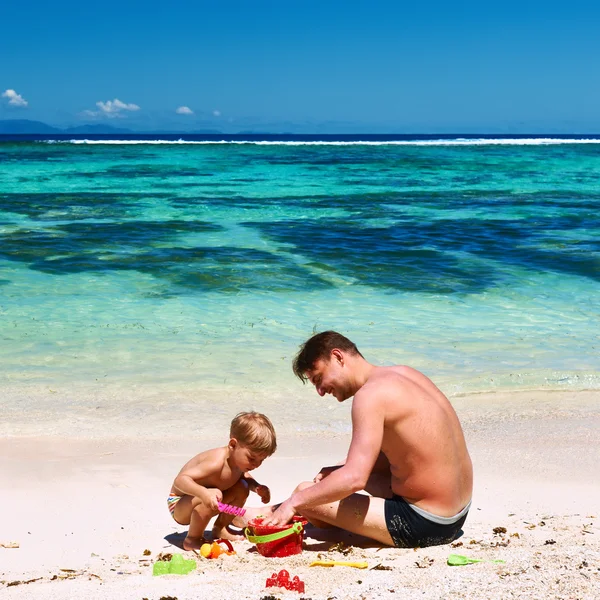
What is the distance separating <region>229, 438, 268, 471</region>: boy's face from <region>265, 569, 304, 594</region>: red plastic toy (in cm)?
73

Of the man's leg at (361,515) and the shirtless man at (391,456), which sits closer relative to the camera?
the shirtless man at (391,456)

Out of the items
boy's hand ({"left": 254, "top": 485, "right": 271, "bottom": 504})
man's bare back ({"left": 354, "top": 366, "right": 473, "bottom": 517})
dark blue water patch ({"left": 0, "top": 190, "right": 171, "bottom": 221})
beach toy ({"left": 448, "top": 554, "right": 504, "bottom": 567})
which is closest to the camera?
beach toy ({"left": 448, "top": 554, "right": 504, "bottom": 567})

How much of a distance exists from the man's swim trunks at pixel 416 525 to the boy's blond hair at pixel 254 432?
64cm

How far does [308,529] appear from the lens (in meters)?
4.27

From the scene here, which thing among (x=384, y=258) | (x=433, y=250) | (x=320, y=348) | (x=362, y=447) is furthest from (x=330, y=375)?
(x=433, y=250)

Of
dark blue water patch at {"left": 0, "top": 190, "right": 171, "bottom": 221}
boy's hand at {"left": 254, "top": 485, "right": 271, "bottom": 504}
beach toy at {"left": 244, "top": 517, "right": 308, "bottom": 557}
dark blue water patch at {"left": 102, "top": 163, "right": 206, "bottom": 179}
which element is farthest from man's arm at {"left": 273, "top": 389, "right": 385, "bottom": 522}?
dark blue water patch at {"left": 102, "top": 163, "right": 206, "bottom": 179}

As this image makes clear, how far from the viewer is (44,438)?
5.60 metres

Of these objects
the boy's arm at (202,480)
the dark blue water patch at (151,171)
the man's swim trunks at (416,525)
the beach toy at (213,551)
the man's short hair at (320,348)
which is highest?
the dark blue water patch at (151,171)

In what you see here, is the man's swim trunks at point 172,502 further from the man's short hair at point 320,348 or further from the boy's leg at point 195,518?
the man's short hair at point 320,348

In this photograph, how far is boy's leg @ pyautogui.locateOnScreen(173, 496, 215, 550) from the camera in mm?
4023

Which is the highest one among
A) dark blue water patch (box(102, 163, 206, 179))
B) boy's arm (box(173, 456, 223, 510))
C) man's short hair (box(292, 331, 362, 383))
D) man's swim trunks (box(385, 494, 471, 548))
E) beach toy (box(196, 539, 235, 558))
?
dark blue water patch (box(102, 163, 206, 179))

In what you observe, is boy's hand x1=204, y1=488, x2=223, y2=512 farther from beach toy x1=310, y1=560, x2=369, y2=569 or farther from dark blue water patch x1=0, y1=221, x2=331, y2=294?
dark blue water patch x1=0, y1=221, x2=331, y2=294

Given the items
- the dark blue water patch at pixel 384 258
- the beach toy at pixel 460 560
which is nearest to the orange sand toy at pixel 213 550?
the beach toy at pixel 460 560

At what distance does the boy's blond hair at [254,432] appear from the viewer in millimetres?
3941
